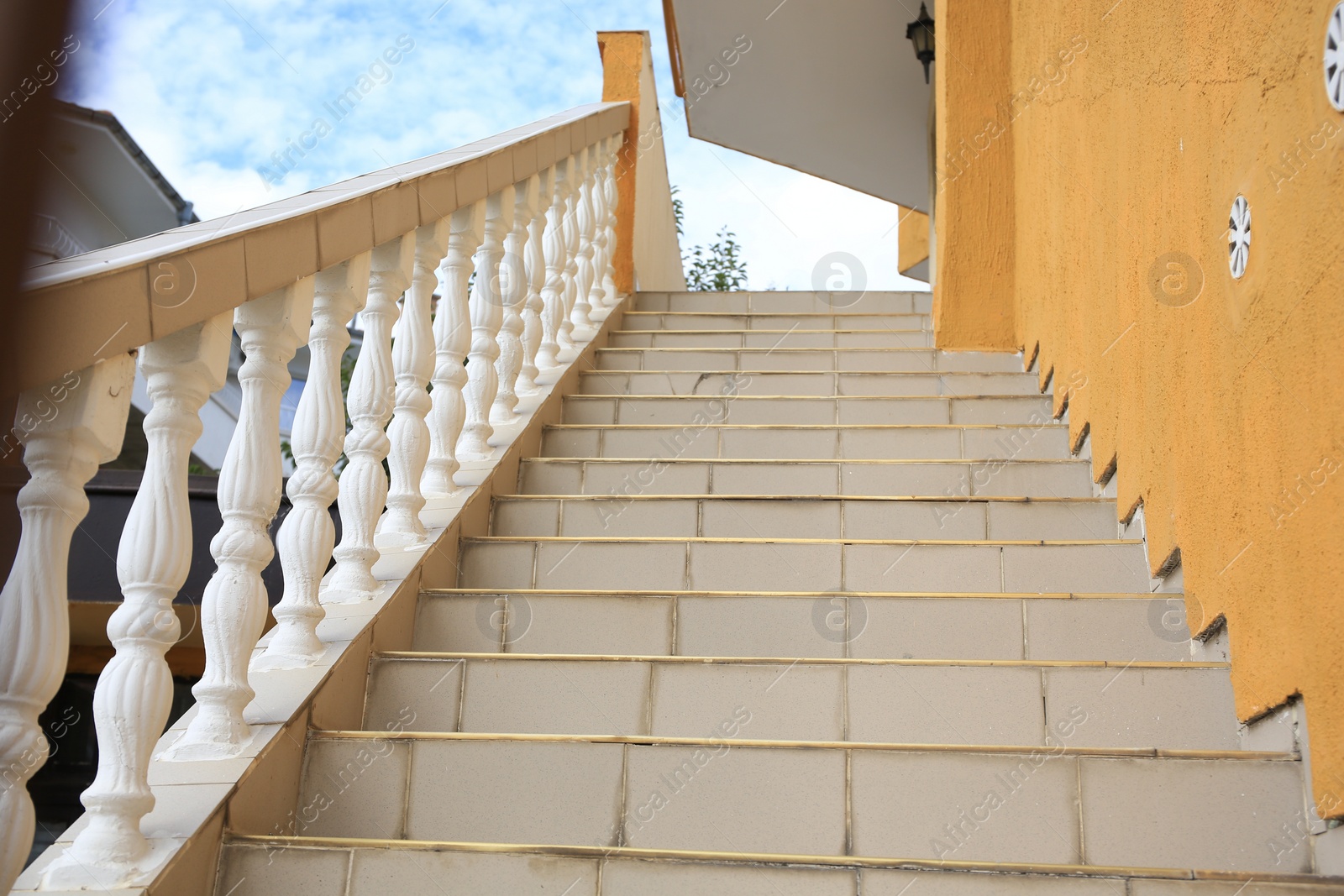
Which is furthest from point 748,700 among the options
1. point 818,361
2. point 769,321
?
point 769,321

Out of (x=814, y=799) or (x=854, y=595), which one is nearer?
(x=814, y=799)

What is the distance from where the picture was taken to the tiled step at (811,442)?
3.59 meters

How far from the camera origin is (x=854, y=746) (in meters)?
1.84

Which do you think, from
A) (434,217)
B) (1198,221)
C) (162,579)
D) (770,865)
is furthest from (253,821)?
(1198,221)

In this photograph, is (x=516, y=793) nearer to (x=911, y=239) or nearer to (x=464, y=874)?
(x=464, y=874)

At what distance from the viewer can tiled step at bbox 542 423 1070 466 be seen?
3586 mm

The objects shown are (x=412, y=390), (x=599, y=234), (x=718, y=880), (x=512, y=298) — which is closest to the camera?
(x=718, y=880)

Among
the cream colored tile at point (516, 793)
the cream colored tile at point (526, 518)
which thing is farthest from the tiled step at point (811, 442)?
the cream colored tile at point (516, 793)

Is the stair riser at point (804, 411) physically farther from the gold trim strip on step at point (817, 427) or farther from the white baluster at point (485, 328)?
the white baluster at point (485, 328)

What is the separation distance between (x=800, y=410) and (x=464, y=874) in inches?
108

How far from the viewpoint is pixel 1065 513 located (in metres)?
2.96

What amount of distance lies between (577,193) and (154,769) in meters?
3.49

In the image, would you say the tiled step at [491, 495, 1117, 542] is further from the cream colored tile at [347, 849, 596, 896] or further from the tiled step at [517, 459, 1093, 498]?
the cream colored tile at [347, 849, 596, 896]

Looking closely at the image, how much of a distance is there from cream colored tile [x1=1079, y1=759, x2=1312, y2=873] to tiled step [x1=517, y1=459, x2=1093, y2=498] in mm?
1542
